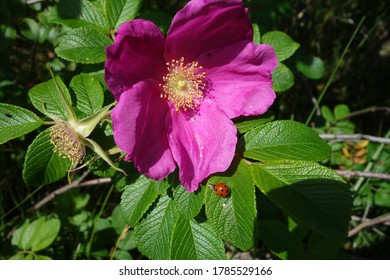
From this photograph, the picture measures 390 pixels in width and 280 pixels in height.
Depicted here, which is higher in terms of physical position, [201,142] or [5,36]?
[5,36]

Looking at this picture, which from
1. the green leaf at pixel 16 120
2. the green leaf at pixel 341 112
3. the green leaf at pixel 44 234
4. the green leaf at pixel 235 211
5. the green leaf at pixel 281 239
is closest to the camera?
the green leaf at pixel 235 211

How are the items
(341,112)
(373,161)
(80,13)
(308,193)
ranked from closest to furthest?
(308,193) → (80,13) → (373,161) → (341,112)

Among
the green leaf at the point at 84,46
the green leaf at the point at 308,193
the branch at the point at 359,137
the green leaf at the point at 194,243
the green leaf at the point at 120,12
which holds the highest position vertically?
the green leaf at the point at 120,12

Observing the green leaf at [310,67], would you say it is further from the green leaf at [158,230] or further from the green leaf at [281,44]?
the green leaf at [158,230]

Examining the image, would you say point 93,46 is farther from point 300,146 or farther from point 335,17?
point 335,17

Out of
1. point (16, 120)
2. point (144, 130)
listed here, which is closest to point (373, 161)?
point (144, 130)

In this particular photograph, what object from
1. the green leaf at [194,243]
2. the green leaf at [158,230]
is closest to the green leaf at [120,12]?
the green leaf at [158,230]

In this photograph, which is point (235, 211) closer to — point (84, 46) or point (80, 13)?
point (84, 46)
